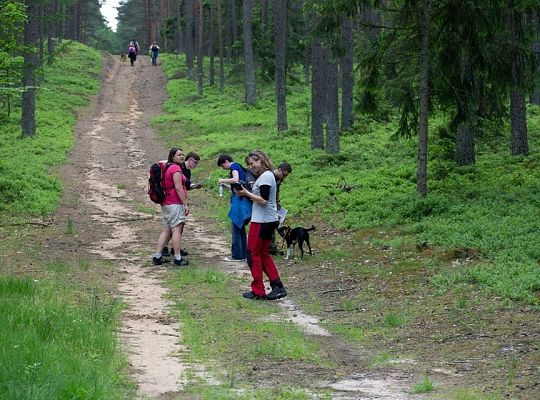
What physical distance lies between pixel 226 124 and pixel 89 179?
1269cm

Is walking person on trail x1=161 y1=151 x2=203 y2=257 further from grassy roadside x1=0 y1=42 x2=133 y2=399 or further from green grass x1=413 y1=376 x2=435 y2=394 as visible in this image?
green grass x1=413 y1=376 x2=435 y2=394

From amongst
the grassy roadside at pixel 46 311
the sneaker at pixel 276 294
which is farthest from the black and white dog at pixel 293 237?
the grassy roadside at pixel 46 311

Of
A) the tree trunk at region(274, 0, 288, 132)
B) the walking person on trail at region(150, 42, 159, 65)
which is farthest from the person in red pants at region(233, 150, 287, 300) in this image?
the walking person on trail at region(150, 42, 159, 65)

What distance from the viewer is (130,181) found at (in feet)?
84.3

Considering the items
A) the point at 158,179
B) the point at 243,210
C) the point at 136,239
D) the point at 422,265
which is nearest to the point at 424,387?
the point at 422,265

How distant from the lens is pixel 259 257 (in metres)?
11.4

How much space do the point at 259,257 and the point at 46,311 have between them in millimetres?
3516

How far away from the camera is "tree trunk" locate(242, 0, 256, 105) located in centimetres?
3975

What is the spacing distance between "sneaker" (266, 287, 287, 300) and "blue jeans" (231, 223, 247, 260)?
9.62 ft

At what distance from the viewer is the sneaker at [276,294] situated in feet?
37.8

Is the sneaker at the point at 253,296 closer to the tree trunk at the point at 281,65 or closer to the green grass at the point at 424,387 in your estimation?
the green grass at the point at 424,387

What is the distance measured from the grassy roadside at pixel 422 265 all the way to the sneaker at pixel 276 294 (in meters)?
0.36

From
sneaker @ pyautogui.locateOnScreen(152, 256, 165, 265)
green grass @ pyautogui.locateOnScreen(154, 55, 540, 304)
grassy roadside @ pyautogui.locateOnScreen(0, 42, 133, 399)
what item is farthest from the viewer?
sneaker @ pyautogui.locateOnScreen(152, 256, 165, 265)

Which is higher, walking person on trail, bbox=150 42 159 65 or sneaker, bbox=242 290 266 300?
walking person on trail, bbox=150 42 159 65
